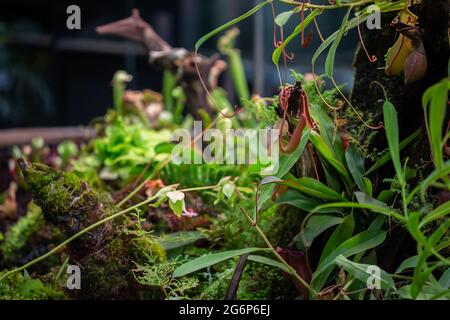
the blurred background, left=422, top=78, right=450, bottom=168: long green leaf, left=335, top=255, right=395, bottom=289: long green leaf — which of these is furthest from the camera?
the blurred background

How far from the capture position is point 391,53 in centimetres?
63

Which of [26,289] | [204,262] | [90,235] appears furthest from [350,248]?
[26,289]

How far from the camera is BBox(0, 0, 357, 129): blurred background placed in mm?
2494

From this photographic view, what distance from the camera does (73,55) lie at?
101 inches

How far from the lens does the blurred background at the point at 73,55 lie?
98.2 inches

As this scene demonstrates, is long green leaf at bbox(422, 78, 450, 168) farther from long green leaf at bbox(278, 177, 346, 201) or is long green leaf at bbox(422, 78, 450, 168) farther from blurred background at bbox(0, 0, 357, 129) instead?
blurred background at bbox(0, 0, 357, 129)

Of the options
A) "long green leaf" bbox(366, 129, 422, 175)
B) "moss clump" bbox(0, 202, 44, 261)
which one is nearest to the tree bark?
"moss clump" bbox(0, 202, 44, 261)

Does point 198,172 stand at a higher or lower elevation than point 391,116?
lower

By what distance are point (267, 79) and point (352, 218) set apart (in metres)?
1.79

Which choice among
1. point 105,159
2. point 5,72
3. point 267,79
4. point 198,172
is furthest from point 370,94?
point 5,72

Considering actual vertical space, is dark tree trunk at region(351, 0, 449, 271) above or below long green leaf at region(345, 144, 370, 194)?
above

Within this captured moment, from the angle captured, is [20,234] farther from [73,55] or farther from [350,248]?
[73,55]

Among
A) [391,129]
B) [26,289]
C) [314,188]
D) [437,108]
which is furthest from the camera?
[26,289]
